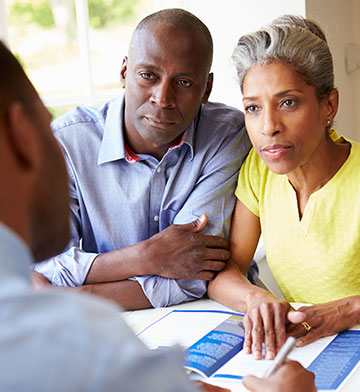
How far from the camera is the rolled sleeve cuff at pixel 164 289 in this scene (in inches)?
62.9

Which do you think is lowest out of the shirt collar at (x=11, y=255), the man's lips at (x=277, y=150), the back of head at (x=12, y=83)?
the man's lips at (x=277, y=150)

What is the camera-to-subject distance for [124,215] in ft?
5.72

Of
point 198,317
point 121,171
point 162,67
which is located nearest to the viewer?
point 198,317

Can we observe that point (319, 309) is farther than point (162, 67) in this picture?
No

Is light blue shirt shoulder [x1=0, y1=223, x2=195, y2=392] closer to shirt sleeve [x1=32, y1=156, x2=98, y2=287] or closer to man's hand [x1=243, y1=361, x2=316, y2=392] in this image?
man's hand [x1=243, y1=361, x2=316, y2=392]

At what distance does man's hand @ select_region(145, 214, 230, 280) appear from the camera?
161 cm

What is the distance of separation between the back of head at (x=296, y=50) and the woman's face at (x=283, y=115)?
21 mm

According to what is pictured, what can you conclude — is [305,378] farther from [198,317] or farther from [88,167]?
[88,167]

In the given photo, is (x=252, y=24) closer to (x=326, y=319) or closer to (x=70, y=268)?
(x=70, y=268)

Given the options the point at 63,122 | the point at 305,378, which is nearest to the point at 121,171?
the point at 63,122

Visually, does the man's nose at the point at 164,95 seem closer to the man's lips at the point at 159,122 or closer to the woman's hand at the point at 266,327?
the man's lips at the point at 159,122

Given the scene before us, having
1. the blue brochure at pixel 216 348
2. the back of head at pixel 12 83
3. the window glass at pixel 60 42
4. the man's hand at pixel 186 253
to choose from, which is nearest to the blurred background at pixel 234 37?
the man's hand at pixel 186 253

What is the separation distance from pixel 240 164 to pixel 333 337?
0.62m

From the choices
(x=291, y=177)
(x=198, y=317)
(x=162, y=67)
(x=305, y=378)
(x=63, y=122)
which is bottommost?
(x=198, y=317)
